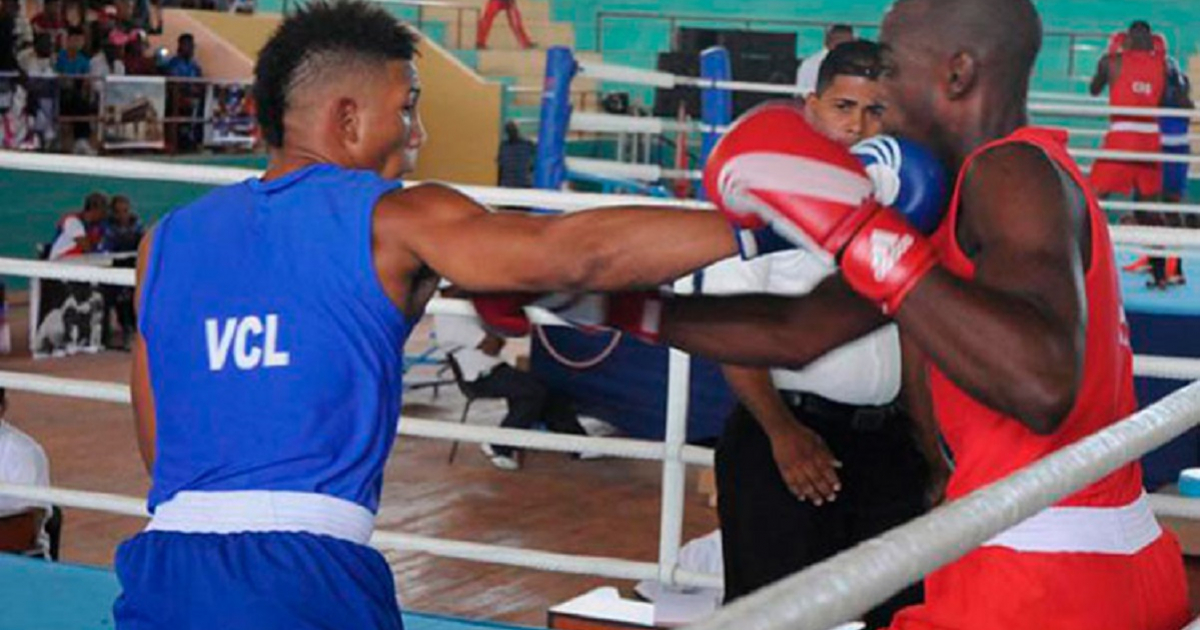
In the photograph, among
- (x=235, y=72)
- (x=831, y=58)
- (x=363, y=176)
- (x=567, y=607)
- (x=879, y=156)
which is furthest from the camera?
(x=235, y=72)

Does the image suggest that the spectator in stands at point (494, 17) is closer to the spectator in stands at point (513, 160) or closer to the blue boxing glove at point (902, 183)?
the spectator in stands at point (513, 160)

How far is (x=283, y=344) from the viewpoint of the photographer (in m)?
1.86

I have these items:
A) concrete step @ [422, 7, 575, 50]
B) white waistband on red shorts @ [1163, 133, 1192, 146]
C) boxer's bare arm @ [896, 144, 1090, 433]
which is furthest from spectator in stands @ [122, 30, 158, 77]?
boxer's bare arm @ [896, 144, 1090, 433]

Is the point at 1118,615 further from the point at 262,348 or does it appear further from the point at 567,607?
the point at 567,607

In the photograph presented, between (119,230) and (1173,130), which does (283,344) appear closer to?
(1173,130)

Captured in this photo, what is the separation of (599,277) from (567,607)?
1.82 meters

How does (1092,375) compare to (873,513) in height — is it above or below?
above

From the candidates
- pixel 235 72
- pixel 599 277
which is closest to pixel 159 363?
pixel 599 277

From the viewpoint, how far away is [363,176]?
1907 millimetres

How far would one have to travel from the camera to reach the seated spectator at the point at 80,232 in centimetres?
1002

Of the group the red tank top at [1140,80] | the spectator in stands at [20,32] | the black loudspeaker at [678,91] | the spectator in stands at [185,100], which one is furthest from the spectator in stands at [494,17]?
the red tank top at [1140,80]

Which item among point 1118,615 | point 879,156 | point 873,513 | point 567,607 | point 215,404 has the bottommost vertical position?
point 567,607

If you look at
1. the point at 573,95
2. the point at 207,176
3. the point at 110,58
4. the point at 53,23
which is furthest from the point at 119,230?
the point at 207,176

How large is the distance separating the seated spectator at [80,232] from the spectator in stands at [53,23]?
8.68 ft
